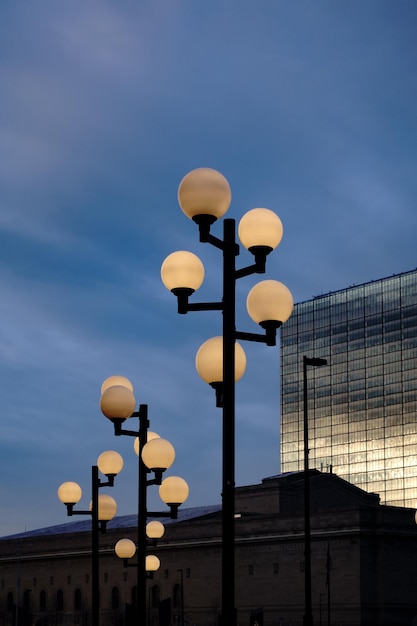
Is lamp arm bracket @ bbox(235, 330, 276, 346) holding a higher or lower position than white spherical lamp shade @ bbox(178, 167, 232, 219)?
lower

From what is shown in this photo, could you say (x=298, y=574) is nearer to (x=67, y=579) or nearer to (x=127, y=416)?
(x=67, y=579)

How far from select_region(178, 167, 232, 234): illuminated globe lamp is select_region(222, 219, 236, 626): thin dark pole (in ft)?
A: 1.52

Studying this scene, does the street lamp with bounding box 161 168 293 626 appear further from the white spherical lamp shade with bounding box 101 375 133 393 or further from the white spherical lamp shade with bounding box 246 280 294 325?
the white spherical lamp shade with bounding box 101 375 133 393

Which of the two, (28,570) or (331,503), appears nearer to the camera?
(331,503)

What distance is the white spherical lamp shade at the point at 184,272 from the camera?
49.8 ft

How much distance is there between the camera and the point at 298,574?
10219 cm

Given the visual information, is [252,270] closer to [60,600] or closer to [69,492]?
[69,492]

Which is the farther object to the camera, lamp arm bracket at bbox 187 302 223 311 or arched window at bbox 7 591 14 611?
arched window at bbox 7 591 14 611

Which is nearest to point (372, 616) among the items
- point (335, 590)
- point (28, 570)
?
point (335, 590)

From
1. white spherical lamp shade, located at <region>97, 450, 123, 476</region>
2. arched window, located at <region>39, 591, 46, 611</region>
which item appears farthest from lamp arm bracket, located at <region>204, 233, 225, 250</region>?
arched window, located at <region>39, 591, 46, 611</region>

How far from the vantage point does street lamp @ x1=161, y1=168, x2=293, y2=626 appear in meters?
14.1

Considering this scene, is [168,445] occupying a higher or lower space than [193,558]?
higher

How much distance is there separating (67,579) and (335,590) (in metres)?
39.2

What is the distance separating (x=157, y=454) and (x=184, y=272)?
24.4ft
